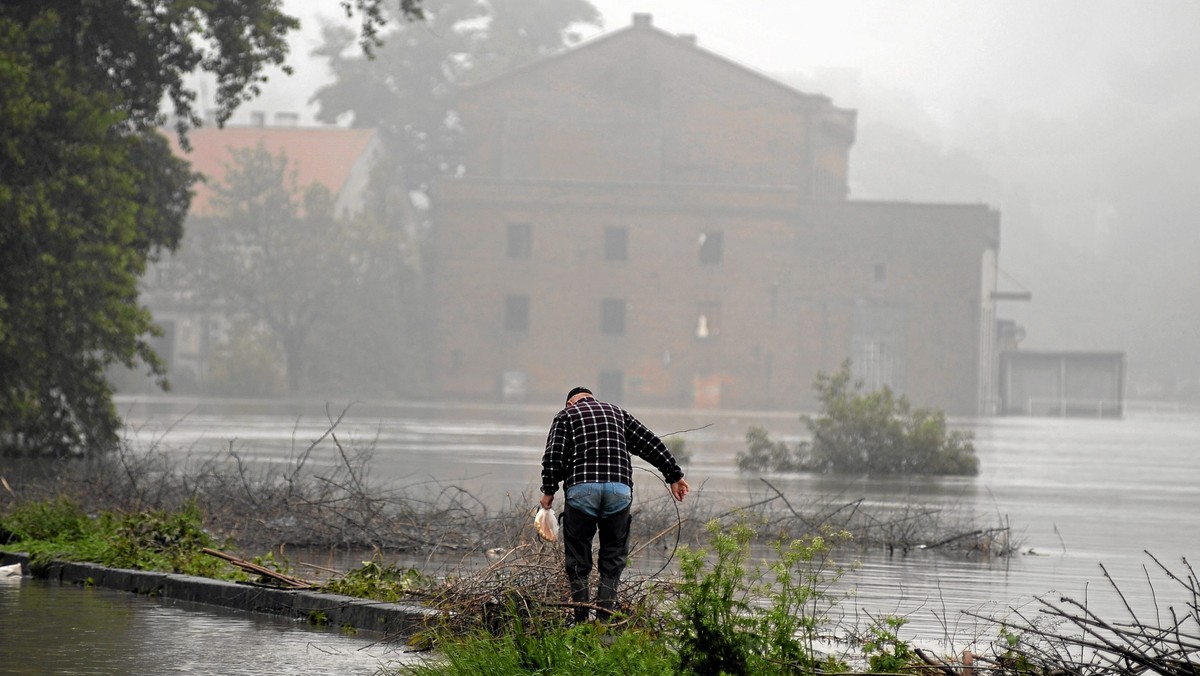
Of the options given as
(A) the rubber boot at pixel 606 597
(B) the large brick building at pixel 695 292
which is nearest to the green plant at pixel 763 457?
(A) the rubber boot at pixel 606 597

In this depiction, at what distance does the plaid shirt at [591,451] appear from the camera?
9.14 meters

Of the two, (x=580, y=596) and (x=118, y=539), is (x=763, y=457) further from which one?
(x=580, y=596)

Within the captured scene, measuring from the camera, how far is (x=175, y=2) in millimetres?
26969

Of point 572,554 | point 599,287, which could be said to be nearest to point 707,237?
point 599,287

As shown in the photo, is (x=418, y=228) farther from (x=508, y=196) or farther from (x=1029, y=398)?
(x=1029, y=398)

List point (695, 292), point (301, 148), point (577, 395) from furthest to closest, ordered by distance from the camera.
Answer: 1. point (301, 148)
2. point (695, 292)
3. point (577, 395)

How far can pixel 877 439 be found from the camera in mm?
33156

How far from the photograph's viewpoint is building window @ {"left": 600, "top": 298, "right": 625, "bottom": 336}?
80000mm

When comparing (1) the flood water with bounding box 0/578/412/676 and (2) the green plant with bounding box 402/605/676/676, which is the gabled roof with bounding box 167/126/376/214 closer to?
(1) the flood water with bounding box 0/578/412/676

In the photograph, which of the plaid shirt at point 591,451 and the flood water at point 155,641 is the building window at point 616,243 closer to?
the flood water at point 155,641

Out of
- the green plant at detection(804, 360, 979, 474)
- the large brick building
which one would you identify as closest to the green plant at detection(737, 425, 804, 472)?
the green plant at detection(804, 360, 979, 474)

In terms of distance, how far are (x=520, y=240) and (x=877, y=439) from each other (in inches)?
1937

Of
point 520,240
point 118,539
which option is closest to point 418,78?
point 520,240

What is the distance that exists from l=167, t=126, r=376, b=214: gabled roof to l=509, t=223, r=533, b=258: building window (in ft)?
31.1
